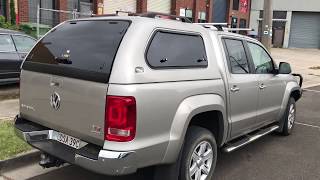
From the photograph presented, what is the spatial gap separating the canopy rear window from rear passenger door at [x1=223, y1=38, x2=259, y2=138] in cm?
169

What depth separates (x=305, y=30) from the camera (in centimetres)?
4747

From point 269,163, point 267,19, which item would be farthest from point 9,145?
point 267,19

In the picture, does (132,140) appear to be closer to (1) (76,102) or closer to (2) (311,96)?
(1) (76,102)

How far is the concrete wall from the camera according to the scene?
46.5 meters

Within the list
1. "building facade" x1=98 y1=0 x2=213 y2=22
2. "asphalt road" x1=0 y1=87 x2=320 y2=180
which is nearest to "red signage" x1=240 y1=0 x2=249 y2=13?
"building facade" x1=98 y1=0 x2=213 y2=22

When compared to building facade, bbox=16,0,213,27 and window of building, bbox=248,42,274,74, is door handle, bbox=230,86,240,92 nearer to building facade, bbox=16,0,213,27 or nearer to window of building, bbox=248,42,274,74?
window of building, bbox=248,42,274,74

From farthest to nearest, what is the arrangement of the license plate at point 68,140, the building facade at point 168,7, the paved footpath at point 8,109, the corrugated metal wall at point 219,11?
the corrugated metal wall at point 219,11 → the building facade at point 168,7 → the paved footpath at point 8,109 → the license plate at point 68,140

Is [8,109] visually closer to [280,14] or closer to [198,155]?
[198,155]

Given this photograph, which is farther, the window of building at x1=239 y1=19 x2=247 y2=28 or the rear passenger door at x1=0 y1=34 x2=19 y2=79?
the window of building at x1=239 y1=19 x2=247 y2=28

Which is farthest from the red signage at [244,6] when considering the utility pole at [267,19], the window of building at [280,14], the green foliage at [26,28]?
the green foliage at [26,28]

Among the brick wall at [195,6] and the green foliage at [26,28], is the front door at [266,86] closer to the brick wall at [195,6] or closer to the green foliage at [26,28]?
the green foliage at [26,28]

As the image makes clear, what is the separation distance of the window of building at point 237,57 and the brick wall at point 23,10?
1629cm

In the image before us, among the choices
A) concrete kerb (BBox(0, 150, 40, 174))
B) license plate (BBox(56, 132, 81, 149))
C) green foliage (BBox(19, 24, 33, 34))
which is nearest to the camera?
license plate (BBox(56, 132, 81, 149))

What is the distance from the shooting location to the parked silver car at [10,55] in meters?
10.3
